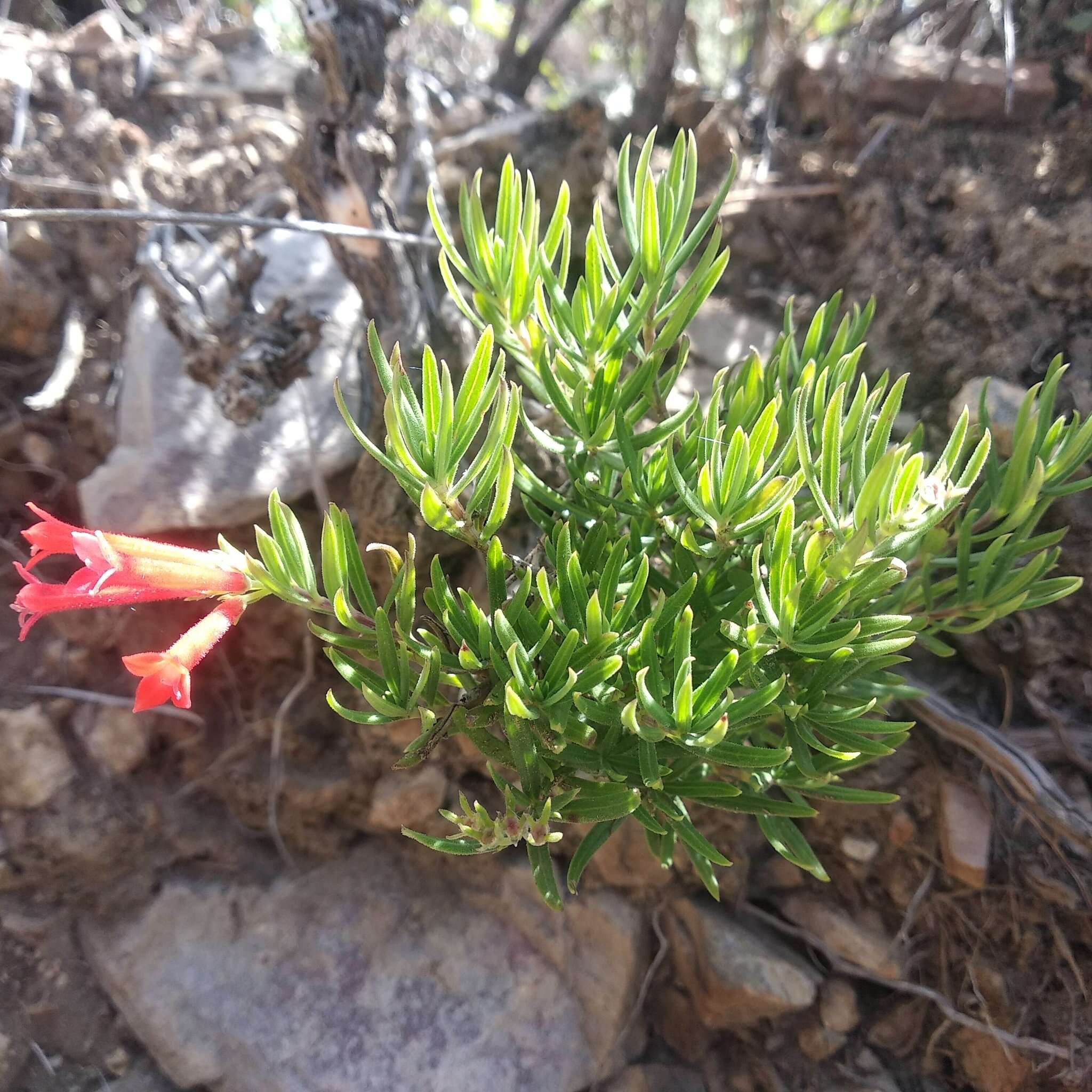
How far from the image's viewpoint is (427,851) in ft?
6.23

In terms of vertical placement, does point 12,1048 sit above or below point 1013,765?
below

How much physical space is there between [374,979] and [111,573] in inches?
52.3

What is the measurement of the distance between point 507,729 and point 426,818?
0.83 metres

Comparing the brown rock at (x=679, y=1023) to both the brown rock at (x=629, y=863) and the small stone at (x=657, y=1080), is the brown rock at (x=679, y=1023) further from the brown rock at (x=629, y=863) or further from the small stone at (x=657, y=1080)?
the brown rock at (x=629, y=863)

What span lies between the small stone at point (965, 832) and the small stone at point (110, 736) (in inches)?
70.2

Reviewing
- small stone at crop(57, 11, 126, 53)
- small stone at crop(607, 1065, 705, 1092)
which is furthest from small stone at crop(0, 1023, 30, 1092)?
small stone at crop(57, 11, 126, 53)

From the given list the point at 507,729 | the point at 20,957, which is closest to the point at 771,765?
the point at 507,729

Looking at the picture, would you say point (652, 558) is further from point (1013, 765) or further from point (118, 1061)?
point (118, 1061)

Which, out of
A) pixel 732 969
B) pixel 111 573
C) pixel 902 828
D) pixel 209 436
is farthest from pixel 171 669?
pixel 902 828

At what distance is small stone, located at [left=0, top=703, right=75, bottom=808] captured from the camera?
5.79 ft

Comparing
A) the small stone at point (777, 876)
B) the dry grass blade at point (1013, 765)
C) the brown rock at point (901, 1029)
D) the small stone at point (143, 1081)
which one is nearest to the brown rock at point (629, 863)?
the small stone at point (777, 876)

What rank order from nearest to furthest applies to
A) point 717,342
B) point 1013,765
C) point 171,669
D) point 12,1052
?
point 171,669 → point 1013,765 → point 12,1052 → point 717,342

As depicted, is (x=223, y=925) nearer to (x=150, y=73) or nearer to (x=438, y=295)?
(x=438, y=295)

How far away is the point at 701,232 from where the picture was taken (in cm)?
118
